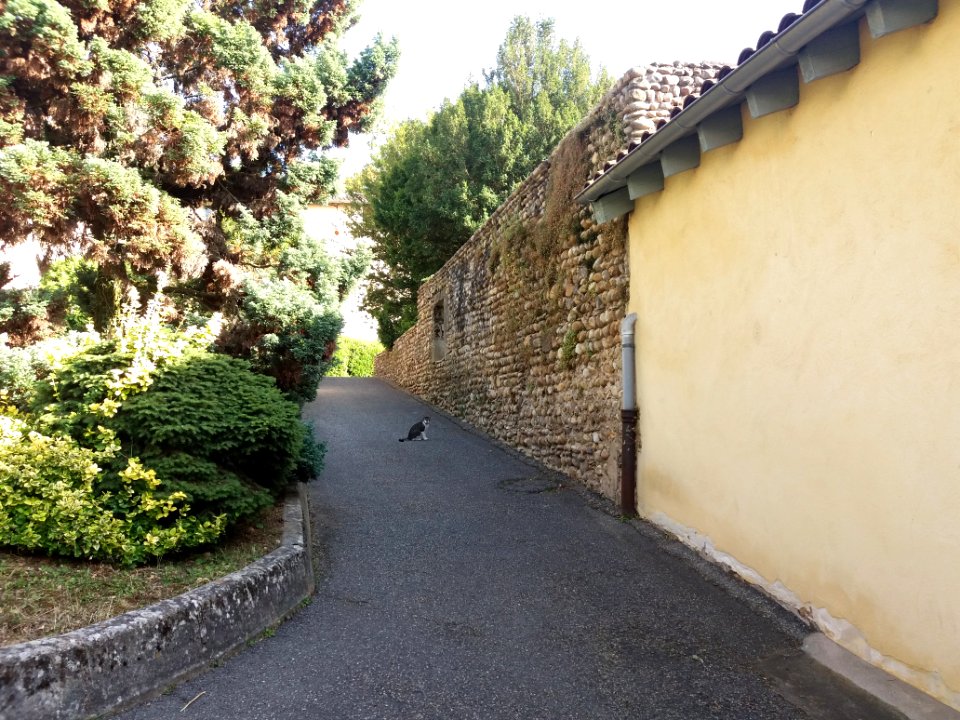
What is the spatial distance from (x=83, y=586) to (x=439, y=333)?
11.4 m

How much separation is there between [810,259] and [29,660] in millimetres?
4221

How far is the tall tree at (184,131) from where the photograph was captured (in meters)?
5.86

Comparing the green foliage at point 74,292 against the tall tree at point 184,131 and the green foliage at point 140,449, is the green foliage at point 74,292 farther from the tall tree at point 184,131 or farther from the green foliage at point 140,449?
the green foliage at point 140,449

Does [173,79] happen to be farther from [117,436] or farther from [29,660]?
[29,660]

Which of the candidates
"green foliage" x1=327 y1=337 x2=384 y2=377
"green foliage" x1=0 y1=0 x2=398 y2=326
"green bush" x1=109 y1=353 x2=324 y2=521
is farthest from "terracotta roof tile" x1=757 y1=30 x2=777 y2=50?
"green foliage" x1=327 y1=337 x2=384 y2=377

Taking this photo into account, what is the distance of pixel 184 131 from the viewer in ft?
20.5

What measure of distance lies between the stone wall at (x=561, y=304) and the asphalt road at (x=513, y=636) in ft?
4.11

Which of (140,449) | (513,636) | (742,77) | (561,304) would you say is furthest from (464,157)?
(513,636)

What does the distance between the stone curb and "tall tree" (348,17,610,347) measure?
48.3 ft

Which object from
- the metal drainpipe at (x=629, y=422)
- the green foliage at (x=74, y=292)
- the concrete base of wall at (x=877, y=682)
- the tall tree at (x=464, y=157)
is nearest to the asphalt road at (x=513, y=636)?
the concrete base of wall at (x=877, y=682)

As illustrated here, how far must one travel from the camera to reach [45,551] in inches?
147

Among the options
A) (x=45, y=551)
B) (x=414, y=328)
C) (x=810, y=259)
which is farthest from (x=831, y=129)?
(x=414, y=328)

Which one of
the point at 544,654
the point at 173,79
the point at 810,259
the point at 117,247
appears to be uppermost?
the point at 173,79

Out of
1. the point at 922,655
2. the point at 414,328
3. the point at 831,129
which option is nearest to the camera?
the point at 922,655
